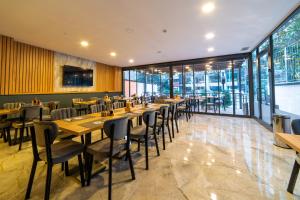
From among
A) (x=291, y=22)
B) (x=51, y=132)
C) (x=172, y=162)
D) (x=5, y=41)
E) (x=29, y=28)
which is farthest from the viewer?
(x=5, y=41)

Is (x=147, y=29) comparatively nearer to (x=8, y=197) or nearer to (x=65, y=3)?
(x=65, y=3)

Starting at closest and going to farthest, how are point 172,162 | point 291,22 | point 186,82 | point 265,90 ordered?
1. point 172,162
2. point 291,22
3. point 265,90
4. point 186,82

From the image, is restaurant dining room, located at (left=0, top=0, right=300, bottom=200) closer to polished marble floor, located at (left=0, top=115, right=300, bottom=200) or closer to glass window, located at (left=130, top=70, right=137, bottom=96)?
polished marble floor, located at (left=0, top=115, right=300, bottom=200)

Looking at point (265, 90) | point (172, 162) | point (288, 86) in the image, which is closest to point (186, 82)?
point (265, 90)

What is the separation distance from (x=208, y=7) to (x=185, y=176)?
3.13m

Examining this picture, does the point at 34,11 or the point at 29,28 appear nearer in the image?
the point at 34,11

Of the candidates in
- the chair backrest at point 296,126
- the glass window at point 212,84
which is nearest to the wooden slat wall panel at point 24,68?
the chair backrest at point 296,126

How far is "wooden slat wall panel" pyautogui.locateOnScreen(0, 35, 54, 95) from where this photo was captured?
4359 millimetres

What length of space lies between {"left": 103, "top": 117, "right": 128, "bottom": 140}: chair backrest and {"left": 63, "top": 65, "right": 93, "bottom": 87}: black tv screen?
5693 millimetres

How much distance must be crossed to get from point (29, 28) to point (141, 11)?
3099mm

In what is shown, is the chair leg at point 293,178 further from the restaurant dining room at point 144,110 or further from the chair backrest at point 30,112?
the chair backrest at point 30,112

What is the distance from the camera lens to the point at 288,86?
3.56m

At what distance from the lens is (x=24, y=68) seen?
16.0 feet

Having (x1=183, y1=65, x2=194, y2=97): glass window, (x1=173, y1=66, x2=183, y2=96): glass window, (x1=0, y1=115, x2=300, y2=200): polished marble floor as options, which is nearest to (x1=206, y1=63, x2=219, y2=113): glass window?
(x1=183, y1=65, x2=194, y2=97): glass window
